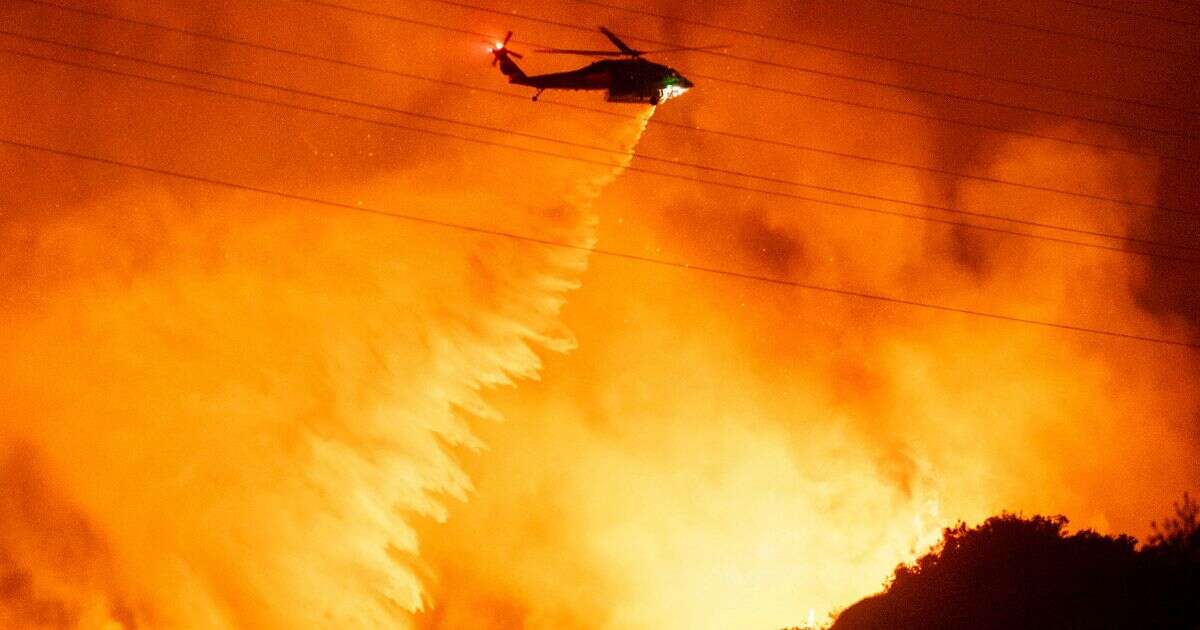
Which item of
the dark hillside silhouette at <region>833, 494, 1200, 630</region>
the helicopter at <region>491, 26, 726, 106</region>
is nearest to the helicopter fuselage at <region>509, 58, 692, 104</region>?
the helicopter at <region>491, 26, 726, 106</region>

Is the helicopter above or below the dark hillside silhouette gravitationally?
above

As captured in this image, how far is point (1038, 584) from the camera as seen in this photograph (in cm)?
3275

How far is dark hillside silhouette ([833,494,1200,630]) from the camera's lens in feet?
97.8

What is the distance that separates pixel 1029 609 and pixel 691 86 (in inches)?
675

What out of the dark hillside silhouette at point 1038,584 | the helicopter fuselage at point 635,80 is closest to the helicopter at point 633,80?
the helicopter fuselage at point 635,80

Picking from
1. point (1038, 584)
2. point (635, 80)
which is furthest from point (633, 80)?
point (1038, 584)

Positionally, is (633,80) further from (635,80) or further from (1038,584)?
(1038,584)

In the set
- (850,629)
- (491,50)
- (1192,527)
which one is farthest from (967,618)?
(491,50)

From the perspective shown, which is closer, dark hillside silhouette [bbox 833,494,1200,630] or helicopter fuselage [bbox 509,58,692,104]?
helicopter fuselage [bbox 509,58,692,104]

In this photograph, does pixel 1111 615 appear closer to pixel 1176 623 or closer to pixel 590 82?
pixel 1176 623

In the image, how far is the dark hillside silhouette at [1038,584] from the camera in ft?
97.8

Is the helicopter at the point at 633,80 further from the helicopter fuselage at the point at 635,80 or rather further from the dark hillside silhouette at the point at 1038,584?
the dark hillside silhouette at the point at 1038,584

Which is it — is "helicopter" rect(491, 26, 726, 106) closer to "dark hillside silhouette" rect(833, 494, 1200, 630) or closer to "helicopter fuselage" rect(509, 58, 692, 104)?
"helicopter fuselage" rect(509, 58, 692, 104)

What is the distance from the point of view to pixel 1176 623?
1128 inches
